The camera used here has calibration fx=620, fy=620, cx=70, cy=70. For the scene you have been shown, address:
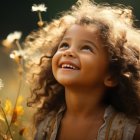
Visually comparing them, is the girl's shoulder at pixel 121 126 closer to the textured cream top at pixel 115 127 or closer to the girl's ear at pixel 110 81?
the textured cream top at pixel 115 127

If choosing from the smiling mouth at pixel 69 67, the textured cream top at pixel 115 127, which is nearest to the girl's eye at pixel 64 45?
the smiling mouth at pixel 69 67

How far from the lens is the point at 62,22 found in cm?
258

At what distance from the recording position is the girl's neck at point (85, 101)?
241 cm

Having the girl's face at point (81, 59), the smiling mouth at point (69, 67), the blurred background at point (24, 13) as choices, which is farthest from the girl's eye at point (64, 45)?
the blurred background at point (24, 13)

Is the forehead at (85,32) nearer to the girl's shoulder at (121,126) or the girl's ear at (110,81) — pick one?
the girl's ear at (110,81)

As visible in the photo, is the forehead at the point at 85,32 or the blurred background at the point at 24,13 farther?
the blurred background at the point at 24,13

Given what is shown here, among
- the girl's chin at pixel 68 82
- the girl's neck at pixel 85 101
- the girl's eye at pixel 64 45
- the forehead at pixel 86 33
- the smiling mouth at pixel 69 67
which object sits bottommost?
the girl's neck at pixel 85 101

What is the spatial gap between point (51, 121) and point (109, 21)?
1.54 feet

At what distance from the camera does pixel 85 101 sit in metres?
2.42

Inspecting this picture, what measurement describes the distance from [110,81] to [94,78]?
0.09 meters

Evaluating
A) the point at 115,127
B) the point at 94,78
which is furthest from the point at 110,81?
the point at 115,127

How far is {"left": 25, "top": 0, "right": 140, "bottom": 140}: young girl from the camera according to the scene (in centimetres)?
234

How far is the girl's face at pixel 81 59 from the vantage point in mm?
2322

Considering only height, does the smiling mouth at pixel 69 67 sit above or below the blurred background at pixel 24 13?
below
